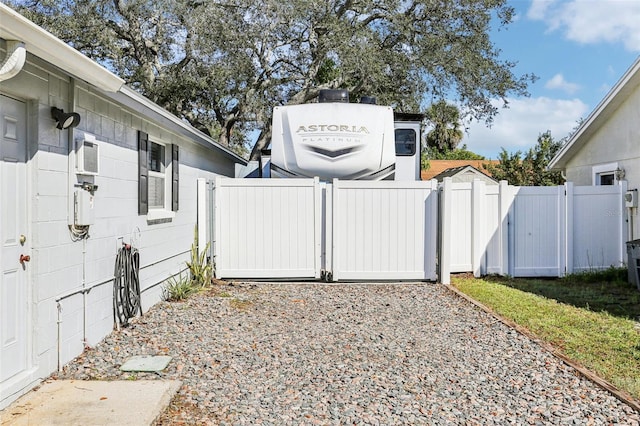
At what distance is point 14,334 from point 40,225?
800 mm

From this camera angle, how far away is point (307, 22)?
15.1 m

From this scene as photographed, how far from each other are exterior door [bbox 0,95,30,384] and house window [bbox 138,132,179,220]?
7.58 feet

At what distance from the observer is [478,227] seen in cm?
905

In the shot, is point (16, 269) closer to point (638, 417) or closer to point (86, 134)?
point (86, 134)

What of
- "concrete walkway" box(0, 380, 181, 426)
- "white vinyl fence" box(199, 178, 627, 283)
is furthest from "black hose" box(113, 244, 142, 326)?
"white vinyl fence" box(199, 178, 627, 283)

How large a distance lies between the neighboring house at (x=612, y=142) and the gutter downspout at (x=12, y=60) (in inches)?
361

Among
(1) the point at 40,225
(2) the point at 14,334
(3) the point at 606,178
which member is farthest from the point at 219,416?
(3) the point at 606,178

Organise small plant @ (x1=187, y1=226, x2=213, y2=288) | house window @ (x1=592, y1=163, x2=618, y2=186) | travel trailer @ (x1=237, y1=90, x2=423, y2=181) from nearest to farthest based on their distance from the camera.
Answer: small plant @ (x1=187, y1=226, x2=213, y2=288)
travel trailer @ (x1=237, y1=90, x2=423, y2=181)
house window @ (x1=592, y1=163, x2=618, y2=186)

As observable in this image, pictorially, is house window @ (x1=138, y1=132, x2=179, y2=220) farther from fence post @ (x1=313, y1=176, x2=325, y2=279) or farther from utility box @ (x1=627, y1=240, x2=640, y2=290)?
utility box @ (x1=627, y1=240, x2=640, y2=290)

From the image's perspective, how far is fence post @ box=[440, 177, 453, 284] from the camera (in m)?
8.46

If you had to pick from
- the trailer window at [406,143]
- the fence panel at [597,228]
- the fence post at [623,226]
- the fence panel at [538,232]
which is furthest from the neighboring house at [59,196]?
the fence post at [623,226]

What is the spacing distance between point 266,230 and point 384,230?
196 centimetres

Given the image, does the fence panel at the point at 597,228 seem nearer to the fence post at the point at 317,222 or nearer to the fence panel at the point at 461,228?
the fence panel at the point at 461,228

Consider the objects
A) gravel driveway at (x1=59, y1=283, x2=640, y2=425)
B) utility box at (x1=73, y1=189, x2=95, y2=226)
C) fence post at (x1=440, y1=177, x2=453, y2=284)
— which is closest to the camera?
gravel driveway at (x1=59, y1=283, x2=640, y2=425)
